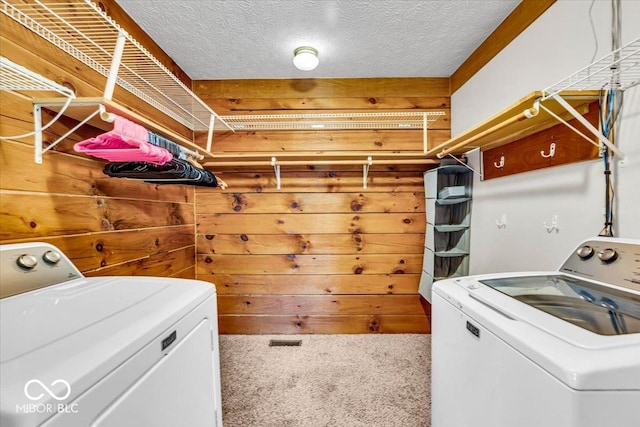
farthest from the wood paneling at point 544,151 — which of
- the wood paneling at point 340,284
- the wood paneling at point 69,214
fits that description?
the wood paneling at point 69,214

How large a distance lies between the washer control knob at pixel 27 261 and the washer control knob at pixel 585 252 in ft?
6.68

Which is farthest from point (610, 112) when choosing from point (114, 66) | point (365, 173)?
point (114, 66)

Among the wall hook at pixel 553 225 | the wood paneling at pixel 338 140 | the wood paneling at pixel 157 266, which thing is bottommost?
the wood paneling at pixel 157 266

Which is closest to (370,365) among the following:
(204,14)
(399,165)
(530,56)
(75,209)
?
(399,165)

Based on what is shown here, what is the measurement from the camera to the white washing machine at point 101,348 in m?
0.46

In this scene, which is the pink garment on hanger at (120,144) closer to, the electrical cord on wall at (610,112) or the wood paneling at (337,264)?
the wood paneling at (337,264)

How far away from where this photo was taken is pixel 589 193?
3.66ft

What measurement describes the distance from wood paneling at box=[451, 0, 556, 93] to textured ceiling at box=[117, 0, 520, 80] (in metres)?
0.04

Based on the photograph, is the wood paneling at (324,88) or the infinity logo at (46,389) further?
the wood paneling at (324,88)

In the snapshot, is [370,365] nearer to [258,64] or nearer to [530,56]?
[530,56]

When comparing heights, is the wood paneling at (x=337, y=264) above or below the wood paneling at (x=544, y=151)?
below

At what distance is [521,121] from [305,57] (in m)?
1.35

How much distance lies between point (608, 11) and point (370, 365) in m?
2.22

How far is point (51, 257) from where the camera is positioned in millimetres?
1021
